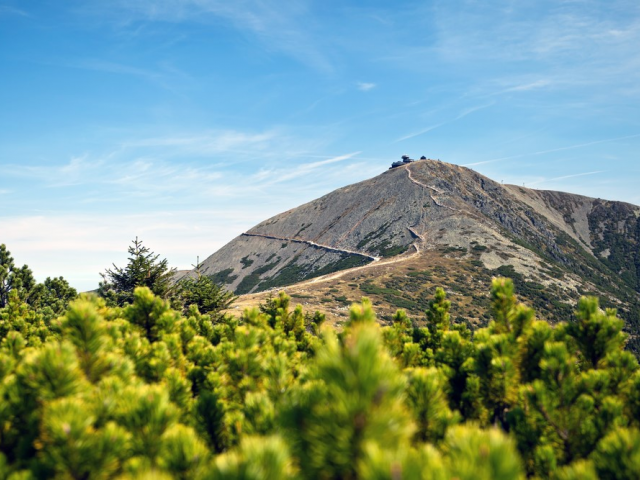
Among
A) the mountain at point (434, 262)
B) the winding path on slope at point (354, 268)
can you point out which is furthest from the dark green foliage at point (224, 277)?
the winding path on slope at point (354, 268)

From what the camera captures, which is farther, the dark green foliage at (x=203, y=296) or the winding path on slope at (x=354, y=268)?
the winding path on slope at (x=354, y=268)

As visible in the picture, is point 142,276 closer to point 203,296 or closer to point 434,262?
point 203,296

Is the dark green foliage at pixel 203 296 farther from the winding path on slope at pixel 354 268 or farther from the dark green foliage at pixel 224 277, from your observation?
the dark green foliage at pixel 224 277

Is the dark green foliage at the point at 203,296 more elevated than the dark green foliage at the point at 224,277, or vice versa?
the dark green foliage at the point at 224,277

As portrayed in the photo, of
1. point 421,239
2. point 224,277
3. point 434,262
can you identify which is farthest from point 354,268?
point 224,277

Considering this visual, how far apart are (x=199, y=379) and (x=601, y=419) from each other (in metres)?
7.29

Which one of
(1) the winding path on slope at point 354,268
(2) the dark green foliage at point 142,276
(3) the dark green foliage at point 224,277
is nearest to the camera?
(2) the dark green foliage at point 142,276

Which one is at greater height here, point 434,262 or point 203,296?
point 203,296

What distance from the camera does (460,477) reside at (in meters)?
3.02

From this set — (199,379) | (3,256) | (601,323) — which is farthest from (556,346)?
(3,256)

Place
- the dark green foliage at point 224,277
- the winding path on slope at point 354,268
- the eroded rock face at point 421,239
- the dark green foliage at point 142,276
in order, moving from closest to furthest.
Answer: the dark green foliage at point 142,276 → the winding path on slope at point 354,268 → the eroded rock face at point 421,239 → the dark green foliage at point 224,277

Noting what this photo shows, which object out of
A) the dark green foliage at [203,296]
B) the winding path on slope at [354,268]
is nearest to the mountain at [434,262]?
the winding path on slope at [354,268]

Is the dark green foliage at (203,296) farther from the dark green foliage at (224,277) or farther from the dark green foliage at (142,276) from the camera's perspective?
the dark green foliage at (224,277)

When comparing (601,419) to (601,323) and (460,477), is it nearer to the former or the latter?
(601,323)
